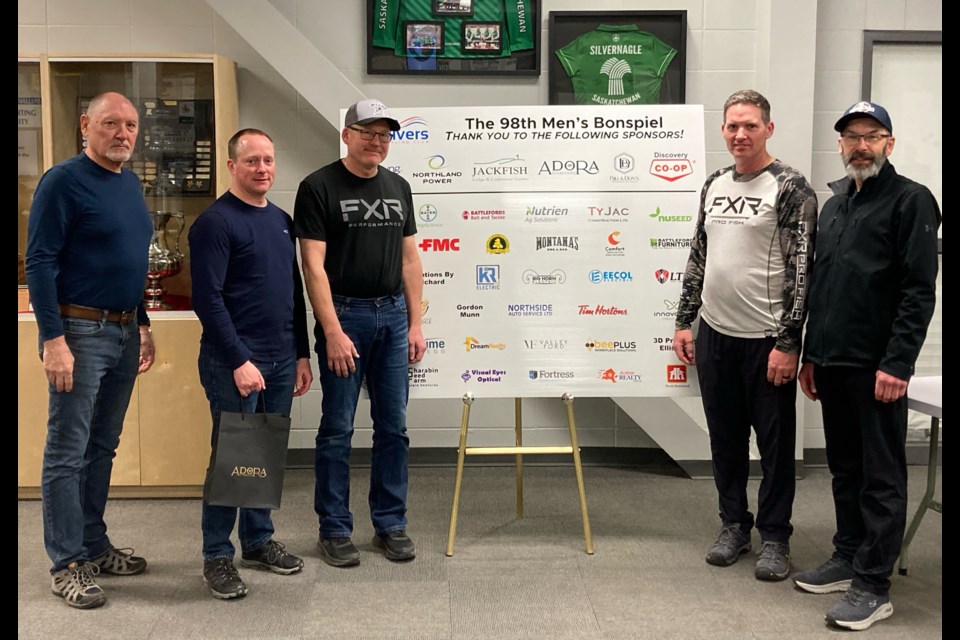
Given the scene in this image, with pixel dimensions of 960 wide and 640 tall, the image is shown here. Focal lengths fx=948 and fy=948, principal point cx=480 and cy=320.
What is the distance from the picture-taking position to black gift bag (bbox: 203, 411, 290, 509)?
294 centimetres

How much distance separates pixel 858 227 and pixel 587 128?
3.55 ft

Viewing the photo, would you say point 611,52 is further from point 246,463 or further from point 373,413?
point 246,463

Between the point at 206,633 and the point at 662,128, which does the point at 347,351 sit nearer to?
the point at 206,633

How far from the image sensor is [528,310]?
139 inches

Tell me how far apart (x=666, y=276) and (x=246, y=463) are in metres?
1.66

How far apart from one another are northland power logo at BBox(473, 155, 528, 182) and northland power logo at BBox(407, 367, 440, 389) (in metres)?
0.73

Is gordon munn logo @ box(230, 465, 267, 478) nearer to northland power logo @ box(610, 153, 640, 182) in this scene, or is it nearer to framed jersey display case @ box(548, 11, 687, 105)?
northland power logo @ box(610, 153, 640, 182)

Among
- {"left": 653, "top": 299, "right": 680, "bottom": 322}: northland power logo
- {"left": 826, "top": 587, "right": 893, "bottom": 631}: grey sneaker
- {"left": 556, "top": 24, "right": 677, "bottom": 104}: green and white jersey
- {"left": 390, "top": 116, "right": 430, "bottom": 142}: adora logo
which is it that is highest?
{"left": 556, "top": 24, "right": 677, "bottom": 104}: green and white jersey

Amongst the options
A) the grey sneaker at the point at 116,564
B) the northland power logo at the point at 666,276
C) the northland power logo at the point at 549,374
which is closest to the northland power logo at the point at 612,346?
the northland power logo at the point at 549,374

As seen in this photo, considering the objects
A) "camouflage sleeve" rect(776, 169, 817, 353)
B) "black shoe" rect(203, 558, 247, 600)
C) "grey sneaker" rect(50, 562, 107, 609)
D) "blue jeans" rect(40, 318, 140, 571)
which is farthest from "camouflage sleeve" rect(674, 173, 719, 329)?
"grey sneaker" rect(50, 562, 107, 609)

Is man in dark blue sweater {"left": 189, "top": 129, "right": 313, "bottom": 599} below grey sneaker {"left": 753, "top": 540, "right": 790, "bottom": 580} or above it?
above

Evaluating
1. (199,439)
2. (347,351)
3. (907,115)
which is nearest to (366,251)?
(347,351)

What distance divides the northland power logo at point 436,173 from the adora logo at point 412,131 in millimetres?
83

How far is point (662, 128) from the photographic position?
353 centimetres
